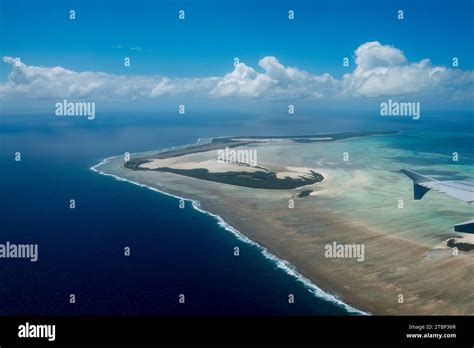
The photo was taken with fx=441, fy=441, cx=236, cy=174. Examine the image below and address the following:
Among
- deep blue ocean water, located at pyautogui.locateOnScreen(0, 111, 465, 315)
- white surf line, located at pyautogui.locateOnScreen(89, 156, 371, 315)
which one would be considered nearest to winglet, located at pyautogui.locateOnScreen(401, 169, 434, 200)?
white surf line, located at pyautogui.locateOnScreen(89, 156, 371, 315)

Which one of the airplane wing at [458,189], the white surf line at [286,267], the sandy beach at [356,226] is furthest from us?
the airplane wing at [458,189]

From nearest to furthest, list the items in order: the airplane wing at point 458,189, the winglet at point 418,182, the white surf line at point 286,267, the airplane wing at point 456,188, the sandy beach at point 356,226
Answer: the white surf line at point 286,267 < the sandy beach at point 356,226 < the airplane wing at point 456,188 < the airplane wing at point 458,189 < the winglet at point 418,182

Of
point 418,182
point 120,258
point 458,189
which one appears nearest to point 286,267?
point 120,258

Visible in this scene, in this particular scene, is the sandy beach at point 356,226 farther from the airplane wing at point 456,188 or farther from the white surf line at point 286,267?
the airplane wing at point 456,188

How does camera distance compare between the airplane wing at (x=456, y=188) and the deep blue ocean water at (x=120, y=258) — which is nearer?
the deep blue ocean water at (x=120, y=258)

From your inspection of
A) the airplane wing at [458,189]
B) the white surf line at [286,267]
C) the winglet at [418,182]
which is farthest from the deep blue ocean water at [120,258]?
the winglet at [418,182]

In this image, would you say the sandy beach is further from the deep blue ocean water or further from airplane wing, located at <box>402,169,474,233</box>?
the deep blue ocean water

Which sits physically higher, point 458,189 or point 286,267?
point 458,189

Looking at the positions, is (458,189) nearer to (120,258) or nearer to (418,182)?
(418,182)

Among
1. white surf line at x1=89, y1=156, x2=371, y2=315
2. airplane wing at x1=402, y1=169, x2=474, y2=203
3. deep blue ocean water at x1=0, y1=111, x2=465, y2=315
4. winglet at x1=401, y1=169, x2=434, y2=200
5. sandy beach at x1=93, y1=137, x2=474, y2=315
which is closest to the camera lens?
deep blue ocean water at x1=0, y1=111, x2=465, y2=315
